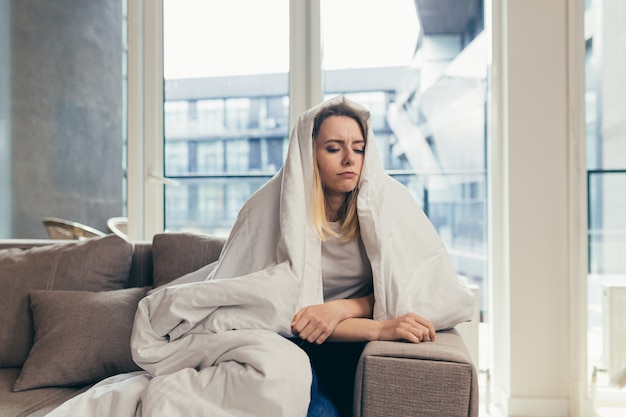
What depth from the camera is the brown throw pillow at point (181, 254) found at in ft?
6.60

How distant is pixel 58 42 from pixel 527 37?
8.57ft

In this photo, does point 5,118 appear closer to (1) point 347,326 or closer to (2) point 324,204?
(2) point 324,204

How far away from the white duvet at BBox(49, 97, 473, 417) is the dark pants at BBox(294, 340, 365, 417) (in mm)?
159

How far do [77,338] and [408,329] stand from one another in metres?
1.00

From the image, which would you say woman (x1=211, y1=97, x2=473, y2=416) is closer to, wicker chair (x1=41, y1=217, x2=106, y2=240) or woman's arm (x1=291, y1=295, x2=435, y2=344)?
woman's arm (x1=291, y1=295, x2=435, y2=344)

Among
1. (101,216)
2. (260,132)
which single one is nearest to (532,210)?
(260,132)

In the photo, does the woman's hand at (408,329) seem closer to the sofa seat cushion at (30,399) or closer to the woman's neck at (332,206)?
the woman's neck at (332,206)

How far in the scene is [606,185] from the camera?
2.63 meters

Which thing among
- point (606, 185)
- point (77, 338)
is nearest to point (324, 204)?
point (77, 338)

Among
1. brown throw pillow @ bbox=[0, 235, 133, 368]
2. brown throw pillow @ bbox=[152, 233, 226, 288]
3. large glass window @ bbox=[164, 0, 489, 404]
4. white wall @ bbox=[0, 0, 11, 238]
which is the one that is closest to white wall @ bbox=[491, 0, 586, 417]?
large glass window @ bbox=[164, 0, 489, 404]

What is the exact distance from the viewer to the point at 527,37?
2.62 meters

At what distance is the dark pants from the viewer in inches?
65.4

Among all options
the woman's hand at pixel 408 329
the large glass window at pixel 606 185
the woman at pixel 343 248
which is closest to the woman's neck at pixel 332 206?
the woman at pixel 343 248

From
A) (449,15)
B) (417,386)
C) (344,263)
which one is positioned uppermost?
(449,15)
